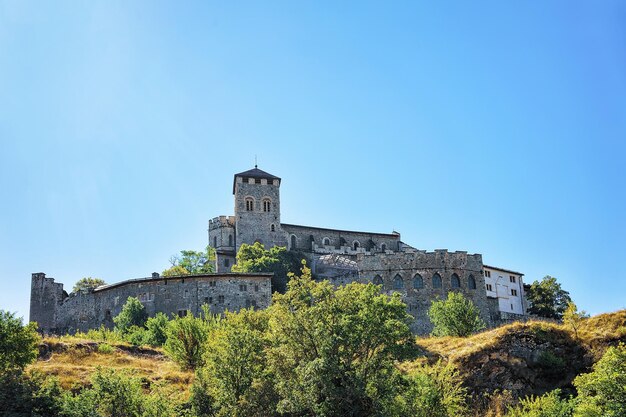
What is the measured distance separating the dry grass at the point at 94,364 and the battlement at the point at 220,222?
46633 mm

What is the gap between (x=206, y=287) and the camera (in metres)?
73.4

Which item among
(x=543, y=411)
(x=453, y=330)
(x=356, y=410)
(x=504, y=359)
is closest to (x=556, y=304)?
(x=453, y=330)

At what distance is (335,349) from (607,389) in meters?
12.6

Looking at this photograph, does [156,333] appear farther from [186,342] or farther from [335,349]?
[335,349]

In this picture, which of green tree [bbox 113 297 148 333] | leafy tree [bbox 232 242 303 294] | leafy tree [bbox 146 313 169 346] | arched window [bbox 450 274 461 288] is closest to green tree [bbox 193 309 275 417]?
leafy tree [bbox 146 313 169 346]

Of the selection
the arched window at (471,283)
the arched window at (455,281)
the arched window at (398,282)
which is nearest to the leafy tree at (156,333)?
the arched window at (398,282)

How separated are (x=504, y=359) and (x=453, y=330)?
8.69 meters

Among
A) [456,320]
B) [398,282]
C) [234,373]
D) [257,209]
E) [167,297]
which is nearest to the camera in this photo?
[234,373]

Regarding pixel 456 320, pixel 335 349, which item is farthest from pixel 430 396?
pixel 456 320

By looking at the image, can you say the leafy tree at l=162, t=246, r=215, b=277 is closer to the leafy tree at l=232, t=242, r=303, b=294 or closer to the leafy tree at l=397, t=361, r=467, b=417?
the leafy tree at l=232, t=242, r=303, b=294

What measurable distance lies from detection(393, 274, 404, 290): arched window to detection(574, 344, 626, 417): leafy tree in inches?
1521

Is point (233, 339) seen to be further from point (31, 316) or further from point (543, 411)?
point (31, 316)

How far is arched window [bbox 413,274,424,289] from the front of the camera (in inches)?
2805

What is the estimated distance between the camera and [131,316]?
69.9 m
